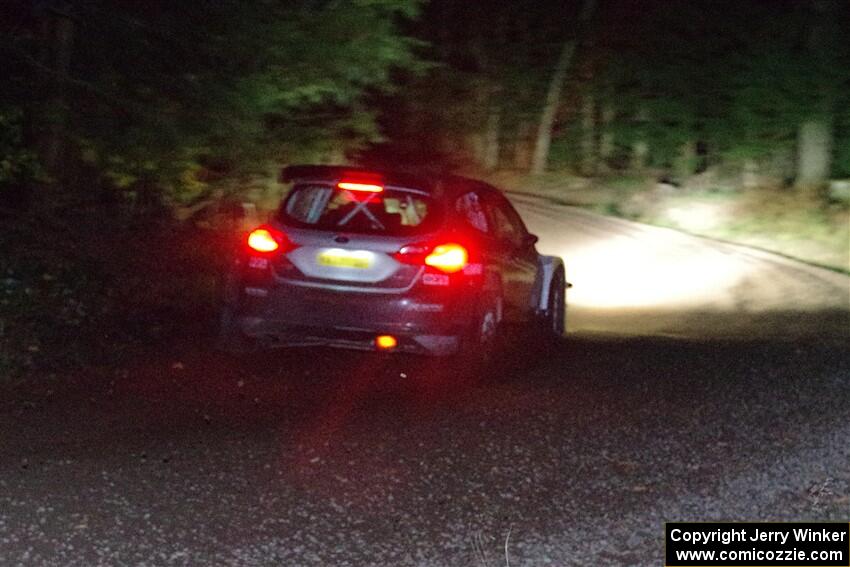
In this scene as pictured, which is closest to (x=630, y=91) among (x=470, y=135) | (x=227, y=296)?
(x=470, y=135)

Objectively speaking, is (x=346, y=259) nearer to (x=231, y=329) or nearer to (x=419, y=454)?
(x=231, y=329)

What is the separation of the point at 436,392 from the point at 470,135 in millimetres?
20340

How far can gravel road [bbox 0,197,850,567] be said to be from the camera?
6414 millimetres

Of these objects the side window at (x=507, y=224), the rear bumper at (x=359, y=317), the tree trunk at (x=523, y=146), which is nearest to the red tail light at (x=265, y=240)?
the rear bumper at (x=359, y=317)

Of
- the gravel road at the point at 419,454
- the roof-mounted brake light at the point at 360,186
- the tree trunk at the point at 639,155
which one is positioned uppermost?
the tree trunk at the point at 639,155

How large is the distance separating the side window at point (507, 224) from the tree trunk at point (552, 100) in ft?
53.8

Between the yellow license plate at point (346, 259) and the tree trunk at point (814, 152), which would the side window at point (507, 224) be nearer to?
the yellow license plate at point (346, 259)

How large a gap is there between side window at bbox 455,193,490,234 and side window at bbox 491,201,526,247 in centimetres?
26

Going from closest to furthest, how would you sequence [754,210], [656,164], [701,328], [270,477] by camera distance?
[270,477] < [701,328] < [754,210] < [656,164]

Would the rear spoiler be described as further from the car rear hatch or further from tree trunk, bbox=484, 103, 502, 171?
tree trunk, bbox=484, 103, 502, 171

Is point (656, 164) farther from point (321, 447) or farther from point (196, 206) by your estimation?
point (321, 447)

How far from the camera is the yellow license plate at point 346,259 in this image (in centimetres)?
1024

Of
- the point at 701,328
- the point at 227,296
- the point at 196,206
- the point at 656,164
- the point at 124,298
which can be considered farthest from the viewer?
the point at 656,164

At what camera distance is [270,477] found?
7.39m
